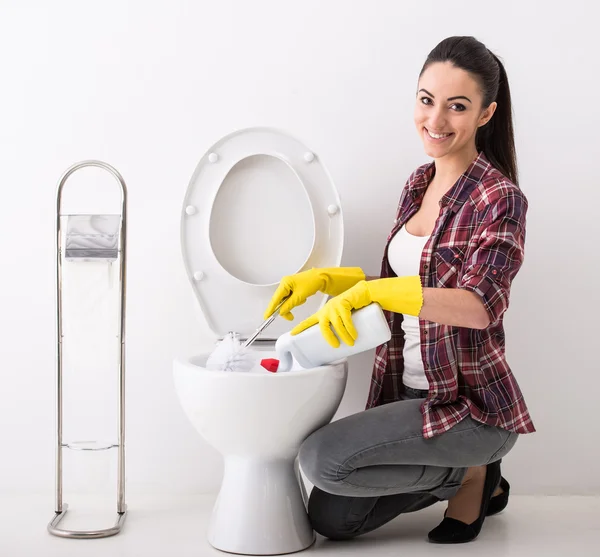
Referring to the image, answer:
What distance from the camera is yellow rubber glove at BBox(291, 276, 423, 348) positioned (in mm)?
1350

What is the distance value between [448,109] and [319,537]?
0.97m

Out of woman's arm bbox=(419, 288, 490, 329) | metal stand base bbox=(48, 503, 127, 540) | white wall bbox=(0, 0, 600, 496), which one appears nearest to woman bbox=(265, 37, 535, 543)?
woman's arm bbox=(419, 288, 490, 329)

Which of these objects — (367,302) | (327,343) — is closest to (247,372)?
(327,343)

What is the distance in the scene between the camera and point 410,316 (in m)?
1.62

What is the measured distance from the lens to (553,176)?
1872mm

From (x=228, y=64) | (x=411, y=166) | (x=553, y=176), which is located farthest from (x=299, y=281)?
(x=553, y=176)

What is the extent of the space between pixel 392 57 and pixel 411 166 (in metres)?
0.28

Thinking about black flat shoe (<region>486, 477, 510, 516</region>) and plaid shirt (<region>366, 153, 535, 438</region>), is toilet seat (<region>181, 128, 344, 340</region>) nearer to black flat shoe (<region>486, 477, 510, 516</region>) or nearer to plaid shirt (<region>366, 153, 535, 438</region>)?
plaid shirt (<region>366, 153, 535, 438</region>)

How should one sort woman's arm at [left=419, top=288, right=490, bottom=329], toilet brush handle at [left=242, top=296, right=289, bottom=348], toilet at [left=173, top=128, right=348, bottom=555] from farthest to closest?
toilet at [left=173, top=128, right=348, bottom=555], toilet brush handle at [left=242, top=296, right=289, bottom=348], woman's arm at [left=419, top=288, right=490, bottom=329]

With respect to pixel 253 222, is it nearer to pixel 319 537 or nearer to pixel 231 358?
pixel 231 358

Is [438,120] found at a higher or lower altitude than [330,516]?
higher

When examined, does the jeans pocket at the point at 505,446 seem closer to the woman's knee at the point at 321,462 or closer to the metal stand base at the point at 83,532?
the woman's knee at the point at 321,462

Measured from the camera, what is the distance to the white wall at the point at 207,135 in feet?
6.00

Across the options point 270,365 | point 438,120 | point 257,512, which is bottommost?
point 257,512
